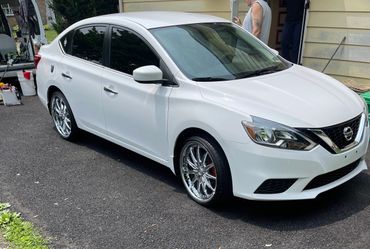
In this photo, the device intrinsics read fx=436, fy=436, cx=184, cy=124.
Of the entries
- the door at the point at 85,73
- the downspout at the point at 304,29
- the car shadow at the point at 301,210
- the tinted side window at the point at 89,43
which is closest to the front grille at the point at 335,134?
the car shadow at the point at 301,210

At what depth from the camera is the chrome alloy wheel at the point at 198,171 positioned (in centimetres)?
380

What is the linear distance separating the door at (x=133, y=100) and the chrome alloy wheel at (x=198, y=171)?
293 mm

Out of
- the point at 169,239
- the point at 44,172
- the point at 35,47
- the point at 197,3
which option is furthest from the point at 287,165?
the point at 35,47

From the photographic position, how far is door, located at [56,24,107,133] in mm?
4941

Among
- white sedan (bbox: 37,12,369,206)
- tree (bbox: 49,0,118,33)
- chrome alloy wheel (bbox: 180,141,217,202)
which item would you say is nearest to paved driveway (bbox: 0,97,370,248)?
chrome alloy wheel (bbox: 180,141,217,202)

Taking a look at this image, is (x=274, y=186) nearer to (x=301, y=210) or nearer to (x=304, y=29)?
(x=301, y=210)

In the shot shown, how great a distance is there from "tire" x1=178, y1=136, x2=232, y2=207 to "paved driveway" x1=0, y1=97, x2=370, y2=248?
0.14 m

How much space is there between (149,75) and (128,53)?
2.54 ft

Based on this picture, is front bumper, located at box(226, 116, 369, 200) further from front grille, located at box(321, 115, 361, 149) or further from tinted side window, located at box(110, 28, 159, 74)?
tinted side window, located at box(110, 28, 159, 74)

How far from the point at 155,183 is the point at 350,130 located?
1.98 metres

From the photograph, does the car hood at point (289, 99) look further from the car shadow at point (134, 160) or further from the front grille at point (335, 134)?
the car shadow at point (134, 160)

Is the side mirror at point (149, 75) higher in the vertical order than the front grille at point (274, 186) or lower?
higher

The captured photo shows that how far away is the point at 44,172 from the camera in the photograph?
193 inches

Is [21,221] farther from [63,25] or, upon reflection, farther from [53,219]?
[63,25]
